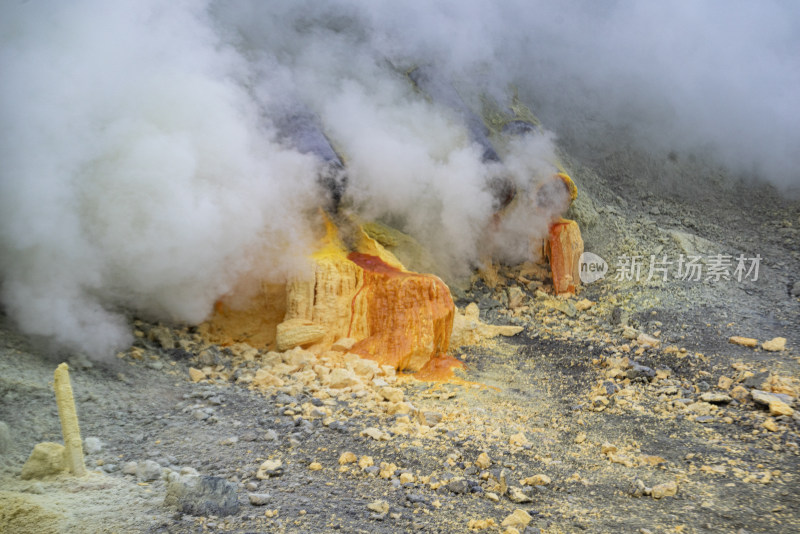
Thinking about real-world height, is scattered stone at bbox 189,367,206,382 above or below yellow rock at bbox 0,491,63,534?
below

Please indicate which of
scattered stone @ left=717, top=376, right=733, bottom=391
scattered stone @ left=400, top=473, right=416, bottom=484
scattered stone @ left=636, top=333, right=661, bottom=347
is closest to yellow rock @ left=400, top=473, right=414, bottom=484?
scattered stone @ left=400, top=473, right=416, bottom=484

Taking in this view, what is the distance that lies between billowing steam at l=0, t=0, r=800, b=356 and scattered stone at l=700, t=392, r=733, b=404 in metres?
3.44

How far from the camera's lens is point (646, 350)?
526cm

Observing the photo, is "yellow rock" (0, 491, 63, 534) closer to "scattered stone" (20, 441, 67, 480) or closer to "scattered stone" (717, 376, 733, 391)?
"scattered stone" (20, 441, 67, 480)

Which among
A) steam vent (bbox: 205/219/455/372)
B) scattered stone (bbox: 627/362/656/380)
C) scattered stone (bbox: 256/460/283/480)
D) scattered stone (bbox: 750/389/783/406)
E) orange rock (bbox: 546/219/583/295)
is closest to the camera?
scattered stone (bbox: 256/460/283/480)

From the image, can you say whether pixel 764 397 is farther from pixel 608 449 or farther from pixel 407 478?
pixel 407 478

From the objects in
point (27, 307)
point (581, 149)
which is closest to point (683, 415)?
point (27, 307)

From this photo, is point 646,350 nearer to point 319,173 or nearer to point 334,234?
point 334,234

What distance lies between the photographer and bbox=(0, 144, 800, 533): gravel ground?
95.3 inches

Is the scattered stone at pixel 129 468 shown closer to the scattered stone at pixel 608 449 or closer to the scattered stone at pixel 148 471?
the scattered stone at pixel 148 471

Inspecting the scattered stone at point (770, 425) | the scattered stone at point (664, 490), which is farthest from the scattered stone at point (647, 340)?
the scattered stone at point (664, 490)

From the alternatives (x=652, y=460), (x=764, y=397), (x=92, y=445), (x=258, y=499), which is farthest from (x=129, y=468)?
(x=764, y=397)

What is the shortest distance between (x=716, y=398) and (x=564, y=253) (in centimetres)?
324

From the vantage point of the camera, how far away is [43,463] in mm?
2252
